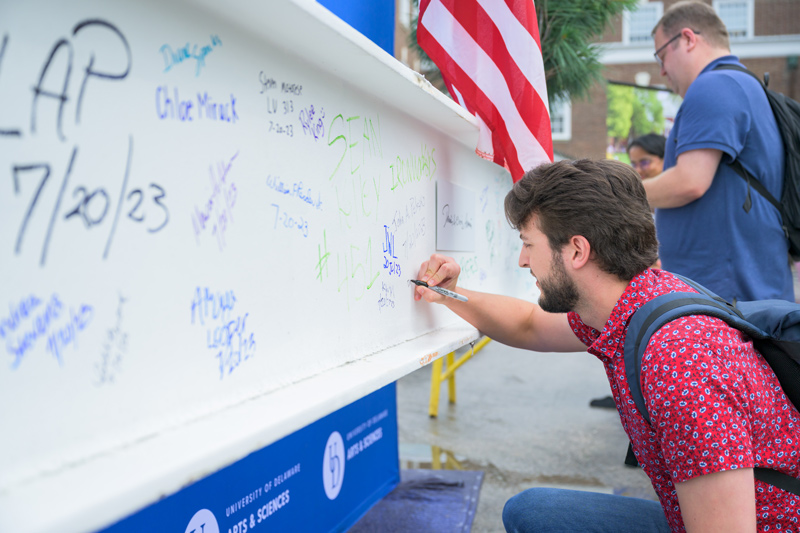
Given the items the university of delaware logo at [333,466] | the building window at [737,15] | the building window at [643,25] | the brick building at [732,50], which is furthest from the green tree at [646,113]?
the university of delaware logo at [333,466]

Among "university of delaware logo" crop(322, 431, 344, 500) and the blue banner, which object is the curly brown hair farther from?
"university of delaware logo" crop(322, 431, 344, 500)

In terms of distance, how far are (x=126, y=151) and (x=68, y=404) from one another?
327 millimetres

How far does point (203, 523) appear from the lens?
5.67ft

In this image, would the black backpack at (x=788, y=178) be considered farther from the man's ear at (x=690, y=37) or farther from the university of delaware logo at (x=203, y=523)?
the university of delaware logo at (x=203, y=523)

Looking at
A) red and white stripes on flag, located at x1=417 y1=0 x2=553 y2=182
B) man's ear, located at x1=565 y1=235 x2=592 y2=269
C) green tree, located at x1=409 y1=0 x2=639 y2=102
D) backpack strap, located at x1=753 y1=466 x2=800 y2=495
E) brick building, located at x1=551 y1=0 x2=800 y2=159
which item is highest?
brick building, located at x1=551 y1=0 x2=800 y2=159

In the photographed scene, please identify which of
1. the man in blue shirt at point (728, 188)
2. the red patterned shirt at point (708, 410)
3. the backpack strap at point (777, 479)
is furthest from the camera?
the man in blue shirt at point (728, 188)

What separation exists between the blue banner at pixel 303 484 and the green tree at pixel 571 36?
8.00 ft

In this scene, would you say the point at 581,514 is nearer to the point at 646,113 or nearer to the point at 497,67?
the point at 497,67

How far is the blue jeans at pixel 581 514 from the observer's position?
5.51 feet

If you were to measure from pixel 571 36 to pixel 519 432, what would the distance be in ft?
8.43

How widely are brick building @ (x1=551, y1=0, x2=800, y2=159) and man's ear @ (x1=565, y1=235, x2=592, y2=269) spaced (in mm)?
19461

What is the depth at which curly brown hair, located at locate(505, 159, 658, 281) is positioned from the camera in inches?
60.3

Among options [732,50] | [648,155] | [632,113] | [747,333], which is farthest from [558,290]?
[732,50]

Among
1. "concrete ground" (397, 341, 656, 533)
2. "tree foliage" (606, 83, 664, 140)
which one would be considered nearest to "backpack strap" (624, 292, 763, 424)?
"concrete ground" (397, 341, 656, 533)
